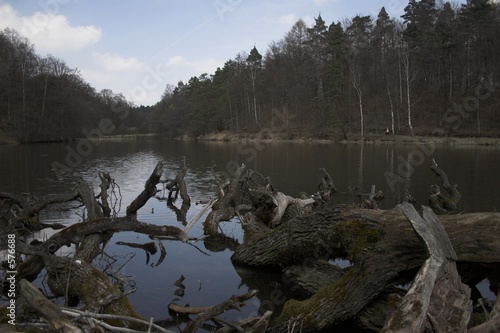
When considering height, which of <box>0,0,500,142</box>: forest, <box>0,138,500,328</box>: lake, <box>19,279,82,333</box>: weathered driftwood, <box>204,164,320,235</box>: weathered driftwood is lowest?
<box>0,138,500,328</box>: lake

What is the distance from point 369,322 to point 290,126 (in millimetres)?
57783

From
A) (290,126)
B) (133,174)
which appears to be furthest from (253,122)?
(133,174)

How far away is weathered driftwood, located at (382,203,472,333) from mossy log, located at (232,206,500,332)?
27cm

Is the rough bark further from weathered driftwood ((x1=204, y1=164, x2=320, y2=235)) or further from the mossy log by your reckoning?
weathered driftwood ((x1=204, y1=164, x2=320, y2=235))

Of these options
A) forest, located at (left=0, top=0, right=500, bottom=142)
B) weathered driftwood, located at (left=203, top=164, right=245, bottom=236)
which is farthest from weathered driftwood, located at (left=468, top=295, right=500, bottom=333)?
forest, located at (left=0, top=0, right=500, bottom=142)

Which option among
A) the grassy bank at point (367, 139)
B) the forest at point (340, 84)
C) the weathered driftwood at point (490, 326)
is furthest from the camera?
the forest at point (340, 84)

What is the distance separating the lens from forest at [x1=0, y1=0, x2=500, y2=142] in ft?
159

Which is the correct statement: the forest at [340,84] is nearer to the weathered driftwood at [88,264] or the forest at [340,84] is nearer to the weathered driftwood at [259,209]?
the weathered driftwood at [259,209]

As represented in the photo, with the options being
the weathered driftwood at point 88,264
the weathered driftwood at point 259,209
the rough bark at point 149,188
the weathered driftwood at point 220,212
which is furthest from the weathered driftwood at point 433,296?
the weathered driftwood at point 220,212

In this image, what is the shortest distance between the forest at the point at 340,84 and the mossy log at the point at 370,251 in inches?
1559

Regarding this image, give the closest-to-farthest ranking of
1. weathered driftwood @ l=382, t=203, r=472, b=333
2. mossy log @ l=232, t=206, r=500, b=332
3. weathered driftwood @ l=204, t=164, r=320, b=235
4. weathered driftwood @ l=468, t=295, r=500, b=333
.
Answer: weathered driftwood @ l=382, t=203, r=472, b=333, weathered driftwood @ l=468, t=295, r=500, b=333, mossy log @ l=232, t=206, r=500, b=332, weathered driftwood @ l=204, t=164, r=320, b=235

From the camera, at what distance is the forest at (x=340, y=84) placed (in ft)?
159

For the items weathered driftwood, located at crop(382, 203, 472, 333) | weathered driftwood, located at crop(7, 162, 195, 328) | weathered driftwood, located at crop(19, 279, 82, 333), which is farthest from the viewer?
weathered driftwood, located at crop(7, 162, 195, 328)

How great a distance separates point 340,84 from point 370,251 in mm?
55901
